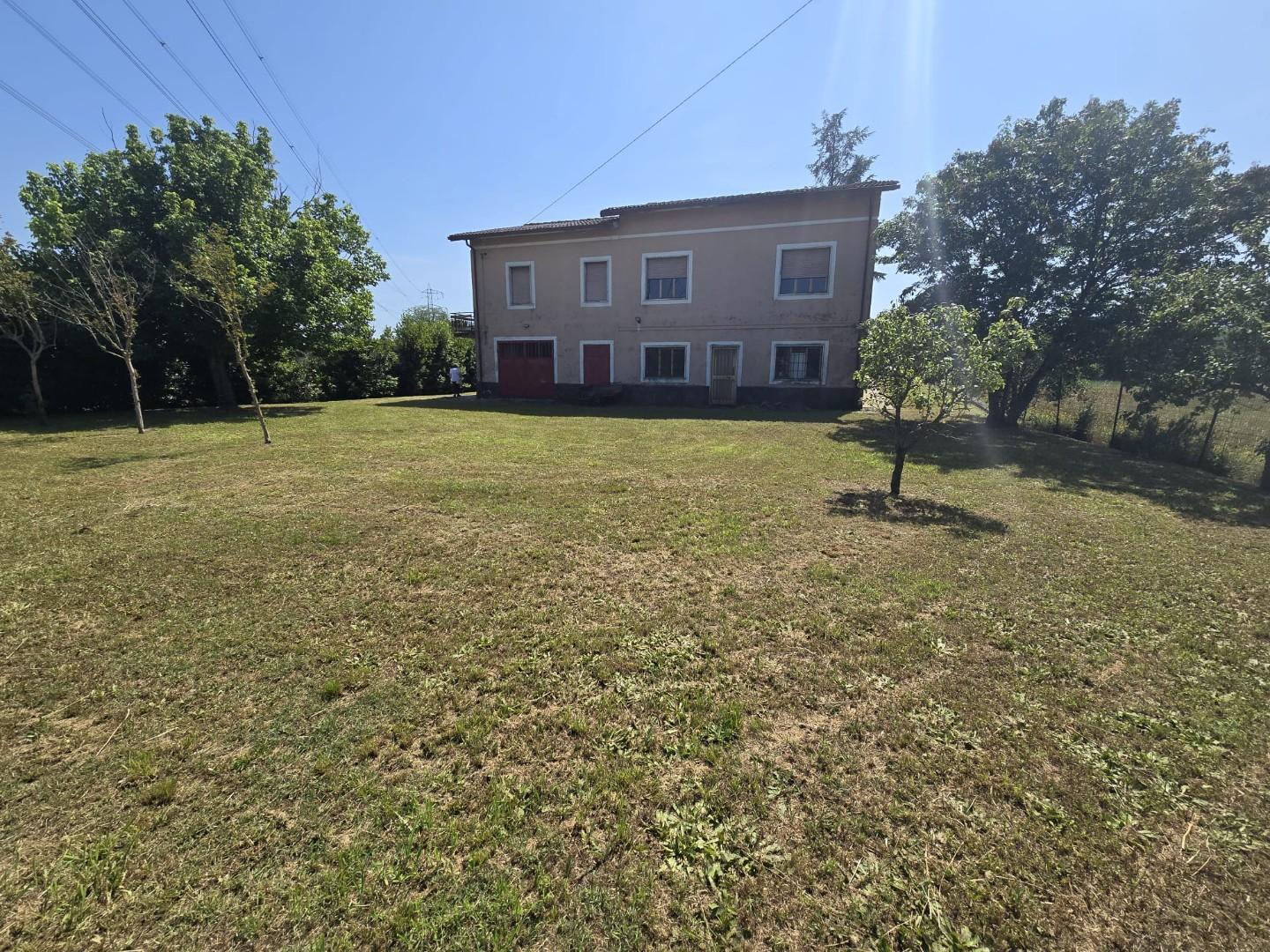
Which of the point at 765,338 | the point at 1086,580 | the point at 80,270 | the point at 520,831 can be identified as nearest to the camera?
the point at 520,831

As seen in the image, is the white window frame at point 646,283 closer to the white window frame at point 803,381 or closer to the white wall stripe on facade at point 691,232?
the white wall stripe on facade at point 691,232

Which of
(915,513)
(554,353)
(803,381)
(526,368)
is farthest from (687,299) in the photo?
(915,513)

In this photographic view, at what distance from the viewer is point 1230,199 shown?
1217cm

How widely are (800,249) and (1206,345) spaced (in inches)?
430

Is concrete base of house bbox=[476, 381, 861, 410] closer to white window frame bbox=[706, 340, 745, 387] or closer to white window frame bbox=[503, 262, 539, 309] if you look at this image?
white window frame bbox=[706, 340, 745, 387]

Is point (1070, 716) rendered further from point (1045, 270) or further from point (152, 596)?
point (1045, 270)

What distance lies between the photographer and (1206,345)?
31.8ft

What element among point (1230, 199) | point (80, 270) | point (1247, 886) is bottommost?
point (1247, 886)

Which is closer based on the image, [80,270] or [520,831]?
[520,831]

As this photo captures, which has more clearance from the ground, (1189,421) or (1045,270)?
(1045,270)

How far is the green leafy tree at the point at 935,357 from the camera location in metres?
6.15

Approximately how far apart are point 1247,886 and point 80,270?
71.9 ft

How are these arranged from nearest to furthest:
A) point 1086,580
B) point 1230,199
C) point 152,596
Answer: point 152,596, point 1086,580, point 1230,199

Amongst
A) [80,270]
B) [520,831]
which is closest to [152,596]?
[520,831]
